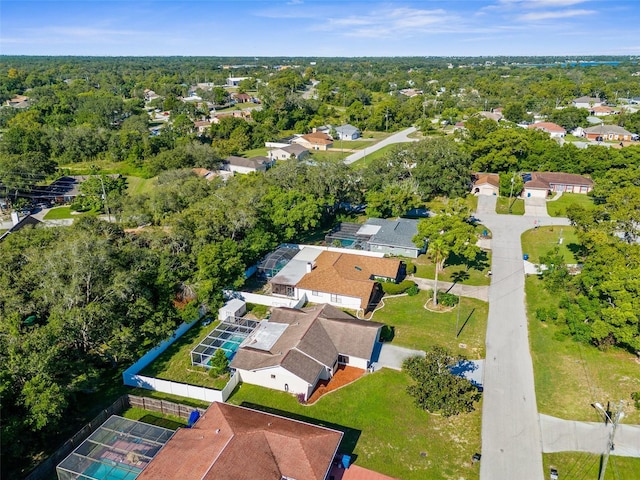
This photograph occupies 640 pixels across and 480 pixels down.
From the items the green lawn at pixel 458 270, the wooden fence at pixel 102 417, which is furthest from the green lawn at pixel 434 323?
the wooden fence at pixel 102 417

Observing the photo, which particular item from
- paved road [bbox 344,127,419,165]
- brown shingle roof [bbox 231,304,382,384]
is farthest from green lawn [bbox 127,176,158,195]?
brown shingle roof [bbox 231,304,382,384]

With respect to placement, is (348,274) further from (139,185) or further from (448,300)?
(139,185)

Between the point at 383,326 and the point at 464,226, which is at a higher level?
the point at 464,226

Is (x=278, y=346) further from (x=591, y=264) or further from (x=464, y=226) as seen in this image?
(x=591, y=264)

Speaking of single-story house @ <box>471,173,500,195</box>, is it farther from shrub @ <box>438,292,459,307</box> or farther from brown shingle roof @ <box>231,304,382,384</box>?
brown shingle roof @ <box>231,304,382,384</box>

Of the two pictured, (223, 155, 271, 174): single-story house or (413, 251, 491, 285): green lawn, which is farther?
(223, 155, 271, 174): single-story house

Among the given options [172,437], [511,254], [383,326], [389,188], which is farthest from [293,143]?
[172,437]
